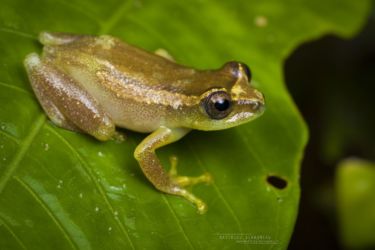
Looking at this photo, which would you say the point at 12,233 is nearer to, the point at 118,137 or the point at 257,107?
the point at 118,137

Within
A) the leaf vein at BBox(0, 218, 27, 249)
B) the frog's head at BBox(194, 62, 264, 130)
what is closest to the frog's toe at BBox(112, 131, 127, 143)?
the frog's head at BBox(194, 62, 264, 130)

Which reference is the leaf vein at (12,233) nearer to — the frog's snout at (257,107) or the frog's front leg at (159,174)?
the frog's front leg at (159,174)

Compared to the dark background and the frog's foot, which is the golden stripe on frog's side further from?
the dark background

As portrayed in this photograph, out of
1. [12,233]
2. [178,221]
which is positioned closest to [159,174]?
[178,221]

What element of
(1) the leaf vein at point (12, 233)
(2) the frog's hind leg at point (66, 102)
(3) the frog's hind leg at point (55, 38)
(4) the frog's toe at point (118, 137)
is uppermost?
(3) the frog's hind leg at point (55, 38)

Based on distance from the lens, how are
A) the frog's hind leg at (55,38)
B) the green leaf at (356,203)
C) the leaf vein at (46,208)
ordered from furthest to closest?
the green leaf at (356,203) < the frog's hind leg at (55,38) < the leaf vein at (46,208)

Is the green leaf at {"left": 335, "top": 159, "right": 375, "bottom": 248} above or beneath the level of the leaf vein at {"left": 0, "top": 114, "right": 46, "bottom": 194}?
beneath

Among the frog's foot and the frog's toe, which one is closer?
the frog's foot

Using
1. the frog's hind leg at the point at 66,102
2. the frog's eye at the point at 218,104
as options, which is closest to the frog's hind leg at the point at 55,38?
the frog's hind leg at the point at 66,102
